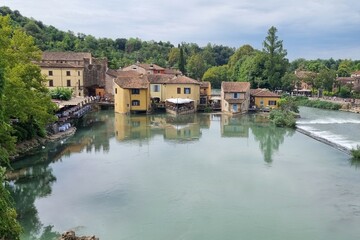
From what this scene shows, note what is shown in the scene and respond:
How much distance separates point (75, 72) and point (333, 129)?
114 feet

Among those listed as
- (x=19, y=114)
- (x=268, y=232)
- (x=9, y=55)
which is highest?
(x=9, y=55)

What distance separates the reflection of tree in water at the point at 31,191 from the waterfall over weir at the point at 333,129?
18.2 metres

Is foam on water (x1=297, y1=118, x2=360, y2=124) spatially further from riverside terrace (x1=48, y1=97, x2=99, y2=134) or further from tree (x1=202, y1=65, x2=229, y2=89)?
tree (x1=202, y1=65, x2=229, y2=89)

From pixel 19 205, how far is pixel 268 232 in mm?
9644

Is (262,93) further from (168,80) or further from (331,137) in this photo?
(331,137)

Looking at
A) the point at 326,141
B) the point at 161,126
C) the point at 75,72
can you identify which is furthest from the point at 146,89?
the point at 326,141

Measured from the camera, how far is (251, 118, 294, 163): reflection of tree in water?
24.2 m

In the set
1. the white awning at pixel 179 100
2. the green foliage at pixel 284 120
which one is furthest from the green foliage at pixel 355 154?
the white awning at pixel 179 100

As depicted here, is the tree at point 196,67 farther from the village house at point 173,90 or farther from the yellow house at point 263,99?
the village house at point 173,90

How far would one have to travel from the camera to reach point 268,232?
12250 millimetres

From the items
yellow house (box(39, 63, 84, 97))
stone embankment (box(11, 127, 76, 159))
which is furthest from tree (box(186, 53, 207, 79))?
stone embankment (box(11, 127, 76, 159))

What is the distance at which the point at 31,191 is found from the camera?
16.2 meters

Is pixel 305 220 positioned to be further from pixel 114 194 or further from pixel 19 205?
pixel 19 205

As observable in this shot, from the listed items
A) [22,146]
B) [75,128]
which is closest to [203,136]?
[75,128]
